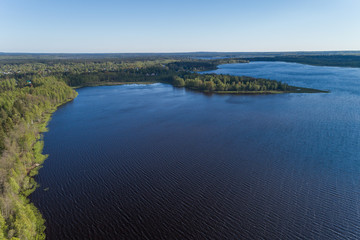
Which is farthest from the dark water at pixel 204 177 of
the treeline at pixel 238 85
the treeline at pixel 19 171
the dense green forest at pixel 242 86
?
the treeline at pixel 238 85

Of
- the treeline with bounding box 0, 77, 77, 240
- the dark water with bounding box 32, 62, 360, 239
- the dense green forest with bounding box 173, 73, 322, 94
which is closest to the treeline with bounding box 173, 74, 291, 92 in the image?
the dense green forest with bounding box 173, 73, 322, 94

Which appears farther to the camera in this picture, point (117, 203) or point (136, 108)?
point (136, 108)

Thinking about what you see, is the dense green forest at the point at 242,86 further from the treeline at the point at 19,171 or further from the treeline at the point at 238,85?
the treeline at the point at 19,171

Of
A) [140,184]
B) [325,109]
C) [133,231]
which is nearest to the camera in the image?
[133,231]

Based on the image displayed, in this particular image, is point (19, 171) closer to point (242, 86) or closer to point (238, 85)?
point (238, 85)

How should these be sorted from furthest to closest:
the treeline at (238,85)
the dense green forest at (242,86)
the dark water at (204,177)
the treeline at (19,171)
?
the treeline at (238,85) → the dense green forest at (242,86) → the dark water at (204,177) → the treeline at (19,171)

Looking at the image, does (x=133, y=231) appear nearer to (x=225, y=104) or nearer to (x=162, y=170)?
(x=162, y=170)

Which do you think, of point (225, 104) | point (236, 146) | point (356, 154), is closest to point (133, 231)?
point (236, 146)

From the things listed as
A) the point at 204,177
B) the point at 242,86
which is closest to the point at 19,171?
the point at 204,177
